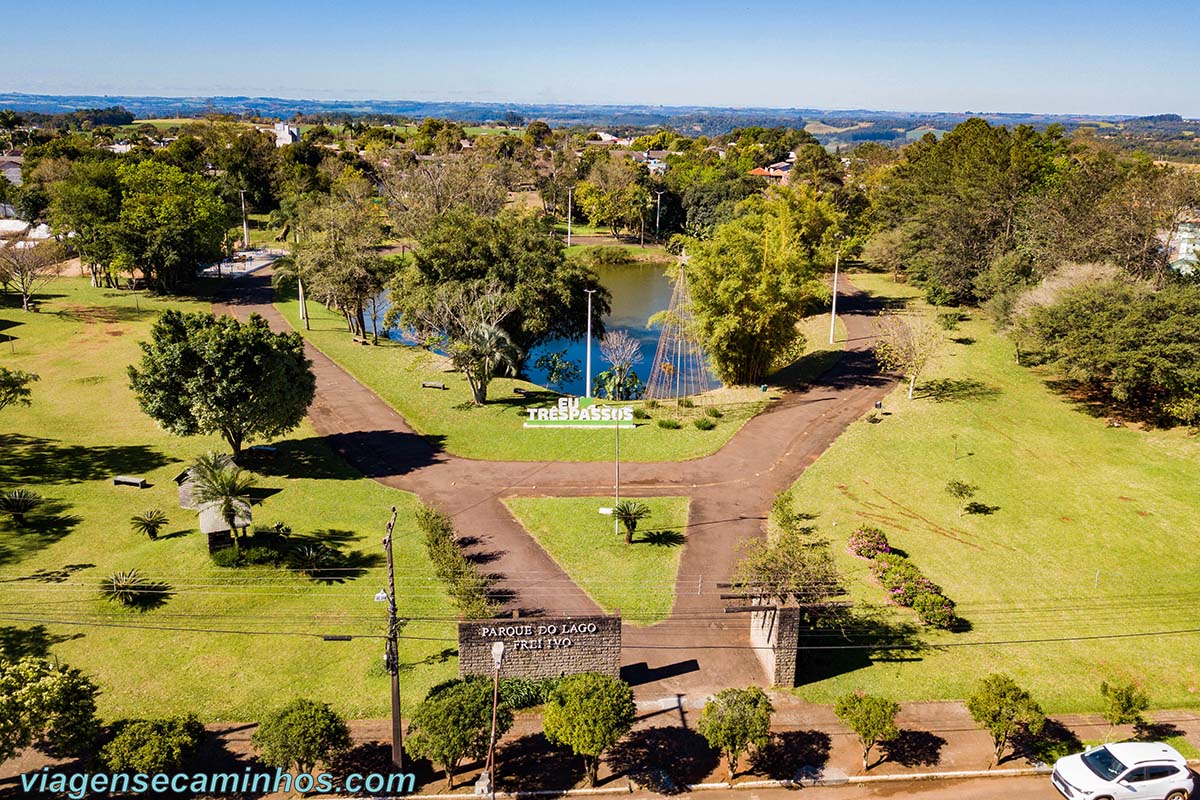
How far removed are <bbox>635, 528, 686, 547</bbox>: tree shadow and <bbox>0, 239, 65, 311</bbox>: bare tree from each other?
59615 millimetres

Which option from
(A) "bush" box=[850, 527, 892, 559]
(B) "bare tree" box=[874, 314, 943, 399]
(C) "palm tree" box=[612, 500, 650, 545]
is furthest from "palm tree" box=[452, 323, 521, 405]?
(B) "bare tree" box=[874, 314, 943, 399]

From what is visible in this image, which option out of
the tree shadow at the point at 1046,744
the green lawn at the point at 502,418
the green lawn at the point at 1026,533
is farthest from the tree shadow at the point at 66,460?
the tree shadow at the point at 1046,744

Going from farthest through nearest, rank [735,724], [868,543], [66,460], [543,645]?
1. [66,460]
2. [868,543]
3. [543,645]
4. [735,724]

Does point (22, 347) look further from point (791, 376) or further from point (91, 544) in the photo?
point (791, 376)

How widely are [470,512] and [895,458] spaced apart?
70.7 feet

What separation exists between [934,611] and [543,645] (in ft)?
44.0

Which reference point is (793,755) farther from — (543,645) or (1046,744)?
(543,645)

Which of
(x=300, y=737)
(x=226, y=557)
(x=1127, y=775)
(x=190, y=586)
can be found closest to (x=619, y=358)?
(x=226, y=557)

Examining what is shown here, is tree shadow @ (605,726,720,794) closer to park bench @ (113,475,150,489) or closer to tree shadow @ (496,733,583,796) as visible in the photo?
tree shadow @ (496,733,583,796)

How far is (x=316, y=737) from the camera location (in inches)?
723

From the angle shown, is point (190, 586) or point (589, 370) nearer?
point (190, 586)

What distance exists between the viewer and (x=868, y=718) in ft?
63.8

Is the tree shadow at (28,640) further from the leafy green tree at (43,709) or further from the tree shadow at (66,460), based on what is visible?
the tree shadow at (66,460)

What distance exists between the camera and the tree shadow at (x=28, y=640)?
23.6 m
